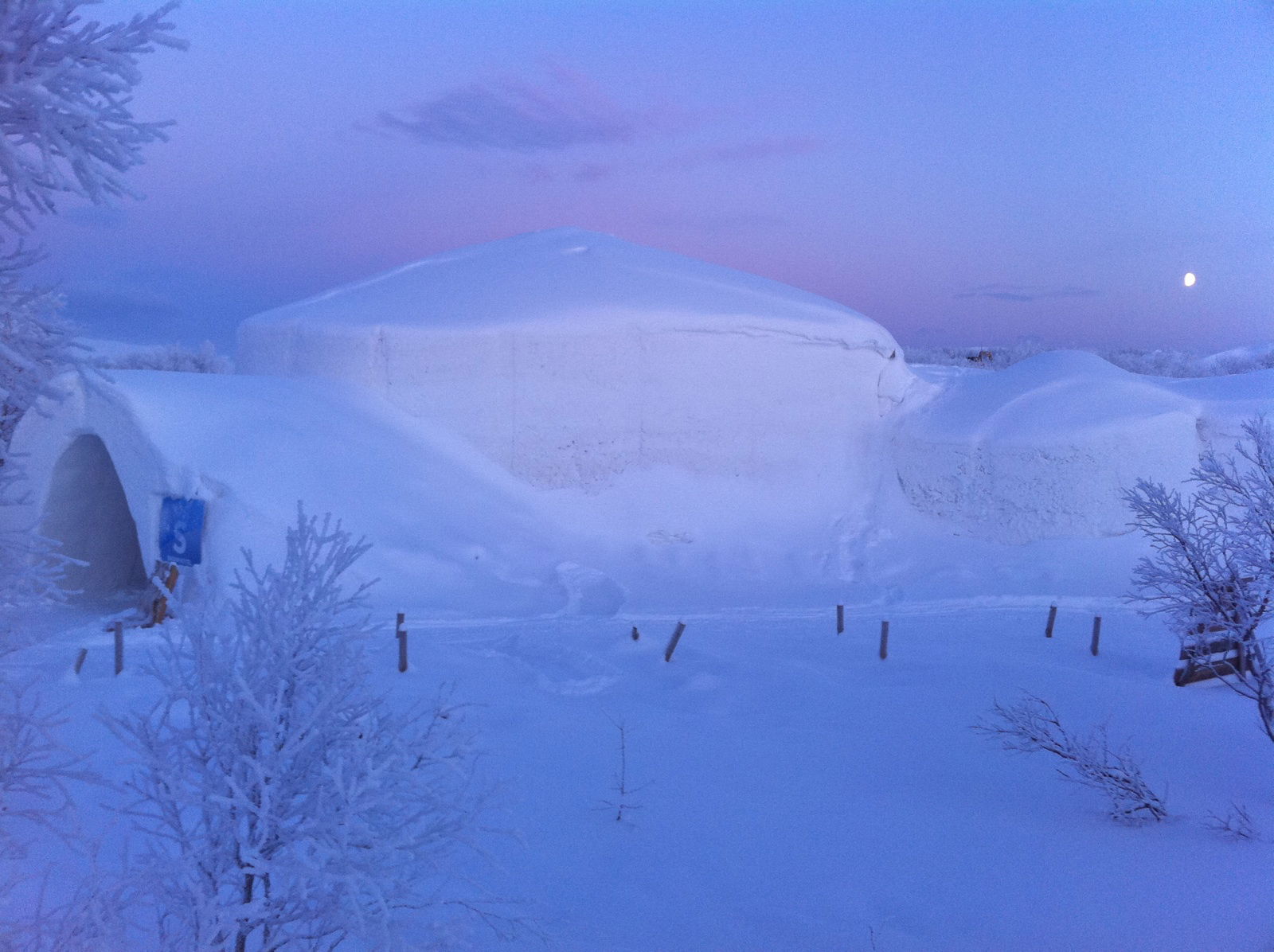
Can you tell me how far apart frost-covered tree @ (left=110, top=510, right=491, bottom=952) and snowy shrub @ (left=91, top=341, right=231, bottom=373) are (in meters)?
29.1

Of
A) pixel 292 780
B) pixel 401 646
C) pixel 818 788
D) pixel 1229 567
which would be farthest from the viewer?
pixel 401 646

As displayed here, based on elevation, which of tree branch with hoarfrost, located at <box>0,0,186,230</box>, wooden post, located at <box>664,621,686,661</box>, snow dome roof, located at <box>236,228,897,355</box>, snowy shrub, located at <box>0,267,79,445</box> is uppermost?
snow dome roof, located at <box>236,228,897,355</box>

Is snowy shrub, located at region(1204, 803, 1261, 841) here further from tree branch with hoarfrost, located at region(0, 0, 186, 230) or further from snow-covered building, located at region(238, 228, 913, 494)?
snow-covered building, located at region(238, 228, 913, 494)

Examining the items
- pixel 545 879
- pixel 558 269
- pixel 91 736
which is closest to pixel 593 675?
pixel 545 879

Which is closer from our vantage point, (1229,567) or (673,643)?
(1229,567)

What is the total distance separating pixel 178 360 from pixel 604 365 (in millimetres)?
21233

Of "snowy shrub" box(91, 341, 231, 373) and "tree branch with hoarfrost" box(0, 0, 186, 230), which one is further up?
"snowy shrub" box(91, 341, 231, 373)

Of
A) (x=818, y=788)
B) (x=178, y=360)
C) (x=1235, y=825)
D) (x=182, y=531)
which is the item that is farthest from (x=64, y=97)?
(x=178, y=360)

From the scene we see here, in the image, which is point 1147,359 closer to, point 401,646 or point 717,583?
point 717,583

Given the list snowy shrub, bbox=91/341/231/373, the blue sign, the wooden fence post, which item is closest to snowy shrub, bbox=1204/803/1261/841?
the wooden fence post

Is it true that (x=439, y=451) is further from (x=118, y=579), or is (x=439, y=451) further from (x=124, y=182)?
(x=124, y=182)

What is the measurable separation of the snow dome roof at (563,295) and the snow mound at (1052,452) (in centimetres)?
272

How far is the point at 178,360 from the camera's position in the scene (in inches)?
1180

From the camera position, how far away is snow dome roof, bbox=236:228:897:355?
50.2ft
